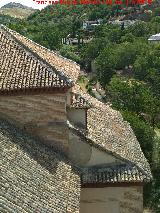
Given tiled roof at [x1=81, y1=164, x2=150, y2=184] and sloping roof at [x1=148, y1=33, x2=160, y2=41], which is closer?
tiled roof at [x1=81, y1=164, x2=150, y2=184]

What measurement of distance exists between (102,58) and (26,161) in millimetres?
65808

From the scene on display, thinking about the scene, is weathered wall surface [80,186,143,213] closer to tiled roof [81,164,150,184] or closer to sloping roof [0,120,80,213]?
tiled roof [81,164,150,184]

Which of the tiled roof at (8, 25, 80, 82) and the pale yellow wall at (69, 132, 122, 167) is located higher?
the tiled roof at (8, 25, 80, 82)

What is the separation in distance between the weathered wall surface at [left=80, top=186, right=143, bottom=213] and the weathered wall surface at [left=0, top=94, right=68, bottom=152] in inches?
121

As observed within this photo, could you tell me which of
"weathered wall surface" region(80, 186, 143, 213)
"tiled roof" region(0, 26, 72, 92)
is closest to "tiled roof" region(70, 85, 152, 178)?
"weathered wall surface" region(80, 186, 143, 213)

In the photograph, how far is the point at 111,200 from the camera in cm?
2309

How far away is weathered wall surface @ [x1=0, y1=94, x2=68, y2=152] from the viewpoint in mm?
20656

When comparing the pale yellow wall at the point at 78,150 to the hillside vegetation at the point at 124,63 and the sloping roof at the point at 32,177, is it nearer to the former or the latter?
the sloping roof at the point at 32,177

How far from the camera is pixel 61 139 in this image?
21.5 m

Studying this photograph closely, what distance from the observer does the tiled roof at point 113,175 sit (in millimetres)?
22141

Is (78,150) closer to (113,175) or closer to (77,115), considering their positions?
(77,115)

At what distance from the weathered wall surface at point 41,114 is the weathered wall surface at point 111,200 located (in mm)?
3071

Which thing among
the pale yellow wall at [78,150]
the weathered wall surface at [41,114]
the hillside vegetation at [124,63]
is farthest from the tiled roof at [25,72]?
the hillside vegetation at [124,63]

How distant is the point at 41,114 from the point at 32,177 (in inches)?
194
